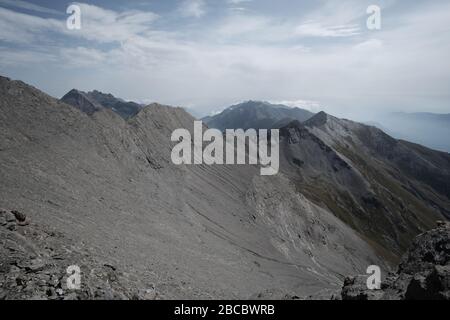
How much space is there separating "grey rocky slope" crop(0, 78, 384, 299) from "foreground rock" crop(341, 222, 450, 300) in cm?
1031

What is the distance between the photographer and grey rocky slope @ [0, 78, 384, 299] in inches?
1064

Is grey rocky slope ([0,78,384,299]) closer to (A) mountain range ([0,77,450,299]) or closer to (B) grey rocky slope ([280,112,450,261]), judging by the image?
(A) mountain range ([0,77,450,299])

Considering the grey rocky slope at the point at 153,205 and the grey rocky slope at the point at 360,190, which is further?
the grey rocky slope at the point at 360,190

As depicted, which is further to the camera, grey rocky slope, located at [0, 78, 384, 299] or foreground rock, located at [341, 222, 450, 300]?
grey rocky slope, located at [0, 78, 384, 299]

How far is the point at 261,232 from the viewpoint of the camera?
5166cm

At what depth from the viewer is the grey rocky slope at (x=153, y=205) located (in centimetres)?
2702

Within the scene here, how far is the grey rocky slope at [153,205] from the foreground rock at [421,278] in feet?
33.8

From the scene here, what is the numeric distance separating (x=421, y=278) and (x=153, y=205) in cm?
2962

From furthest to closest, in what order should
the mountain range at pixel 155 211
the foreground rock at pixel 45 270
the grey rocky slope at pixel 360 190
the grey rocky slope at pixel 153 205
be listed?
the grey rocky slope at pixel 360 190, the grey rocky slope at pixel 153 205, the mountain range at pixel 155 211, the foreground rock at pixel 45 270

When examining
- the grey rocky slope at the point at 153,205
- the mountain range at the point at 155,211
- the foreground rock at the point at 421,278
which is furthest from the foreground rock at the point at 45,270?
the foreground rock at the point at 421,278

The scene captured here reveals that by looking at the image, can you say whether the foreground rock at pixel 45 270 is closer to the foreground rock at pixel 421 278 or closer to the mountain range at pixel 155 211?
the mountain range at pixel 155 211

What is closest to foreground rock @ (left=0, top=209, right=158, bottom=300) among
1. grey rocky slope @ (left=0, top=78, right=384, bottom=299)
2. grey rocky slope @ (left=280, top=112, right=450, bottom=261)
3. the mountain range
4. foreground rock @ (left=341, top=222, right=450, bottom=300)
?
the mountain range
